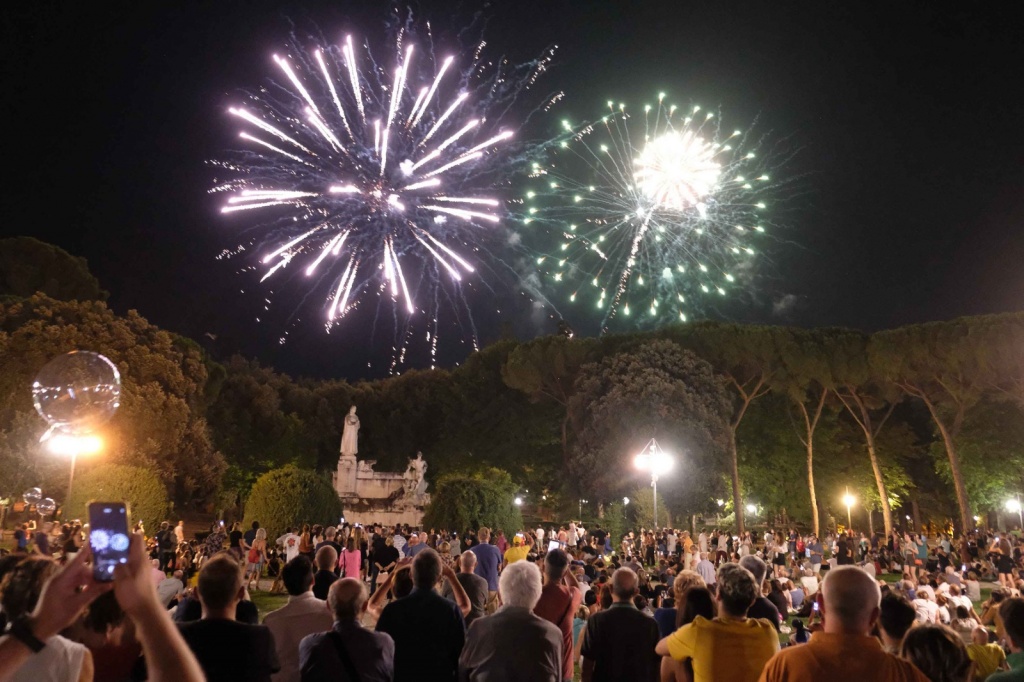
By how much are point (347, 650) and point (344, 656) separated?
4cm

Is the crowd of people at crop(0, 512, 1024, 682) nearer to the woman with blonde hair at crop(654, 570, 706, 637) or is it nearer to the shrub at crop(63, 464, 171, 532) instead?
the woman with blonde hair at crop(654, 570, 706, 637)

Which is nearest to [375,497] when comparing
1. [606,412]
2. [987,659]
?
[606,412]

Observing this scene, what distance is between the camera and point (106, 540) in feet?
5.21

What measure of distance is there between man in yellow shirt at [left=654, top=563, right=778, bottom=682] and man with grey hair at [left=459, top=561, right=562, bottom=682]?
65 centimetres

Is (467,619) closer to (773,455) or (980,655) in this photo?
(980,655)

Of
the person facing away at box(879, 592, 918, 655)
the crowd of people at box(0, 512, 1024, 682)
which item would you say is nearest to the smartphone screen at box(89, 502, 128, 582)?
the crowd of people at box(0, 512, 1024, 682)

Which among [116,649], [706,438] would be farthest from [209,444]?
[116,649]

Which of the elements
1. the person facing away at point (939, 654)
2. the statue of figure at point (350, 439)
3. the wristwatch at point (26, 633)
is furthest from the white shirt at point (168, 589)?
the statue of figure at point (350, 439)

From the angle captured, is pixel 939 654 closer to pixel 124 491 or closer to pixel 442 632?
pixel 442 632

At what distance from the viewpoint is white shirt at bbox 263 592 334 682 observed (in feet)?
13.6

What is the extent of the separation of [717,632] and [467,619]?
2951 millimetres

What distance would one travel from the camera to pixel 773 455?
36.2 m

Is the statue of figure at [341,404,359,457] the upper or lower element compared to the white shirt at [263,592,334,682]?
upper

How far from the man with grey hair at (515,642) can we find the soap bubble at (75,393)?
1075 centimetres
